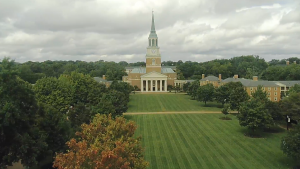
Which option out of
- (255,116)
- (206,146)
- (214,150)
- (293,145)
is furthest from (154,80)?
(293,145)

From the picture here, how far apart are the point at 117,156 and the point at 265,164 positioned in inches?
685

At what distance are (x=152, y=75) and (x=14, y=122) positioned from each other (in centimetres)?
8654

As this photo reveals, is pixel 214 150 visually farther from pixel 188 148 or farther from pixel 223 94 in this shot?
pixel 223 94

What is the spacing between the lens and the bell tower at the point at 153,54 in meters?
109

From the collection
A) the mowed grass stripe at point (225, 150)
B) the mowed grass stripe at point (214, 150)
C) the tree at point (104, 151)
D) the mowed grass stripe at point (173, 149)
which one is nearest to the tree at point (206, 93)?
the mowed grass stripe at point (173, 149)

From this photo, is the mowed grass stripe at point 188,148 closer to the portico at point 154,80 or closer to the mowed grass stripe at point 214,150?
the mowed grass stripe at point 214,150

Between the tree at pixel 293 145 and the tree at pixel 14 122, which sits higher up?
the tree at pixel 14 122

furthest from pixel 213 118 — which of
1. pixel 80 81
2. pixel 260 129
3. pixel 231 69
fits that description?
pixel 231 69

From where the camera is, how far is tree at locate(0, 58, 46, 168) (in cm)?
1758

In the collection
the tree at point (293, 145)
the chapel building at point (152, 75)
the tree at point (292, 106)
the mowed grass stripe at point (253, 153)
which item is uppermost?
the chapel building at point (152, 75)

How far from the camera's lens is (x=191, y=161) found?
26.0 meters

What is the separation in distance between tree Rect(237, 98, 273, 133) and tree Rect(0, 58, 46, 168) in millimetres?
25626

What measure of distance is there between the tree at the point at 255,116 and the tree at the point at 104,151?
2118 centimetres

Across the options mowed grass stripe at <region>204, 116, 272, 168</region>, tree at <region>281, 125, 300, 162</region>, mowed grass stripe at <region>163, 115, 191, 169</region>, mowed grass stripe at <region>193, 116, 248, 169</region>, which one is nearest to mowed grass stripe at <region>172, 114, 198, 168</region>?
mowed grass stripe at <region>163, 115, 191, 169</region>
